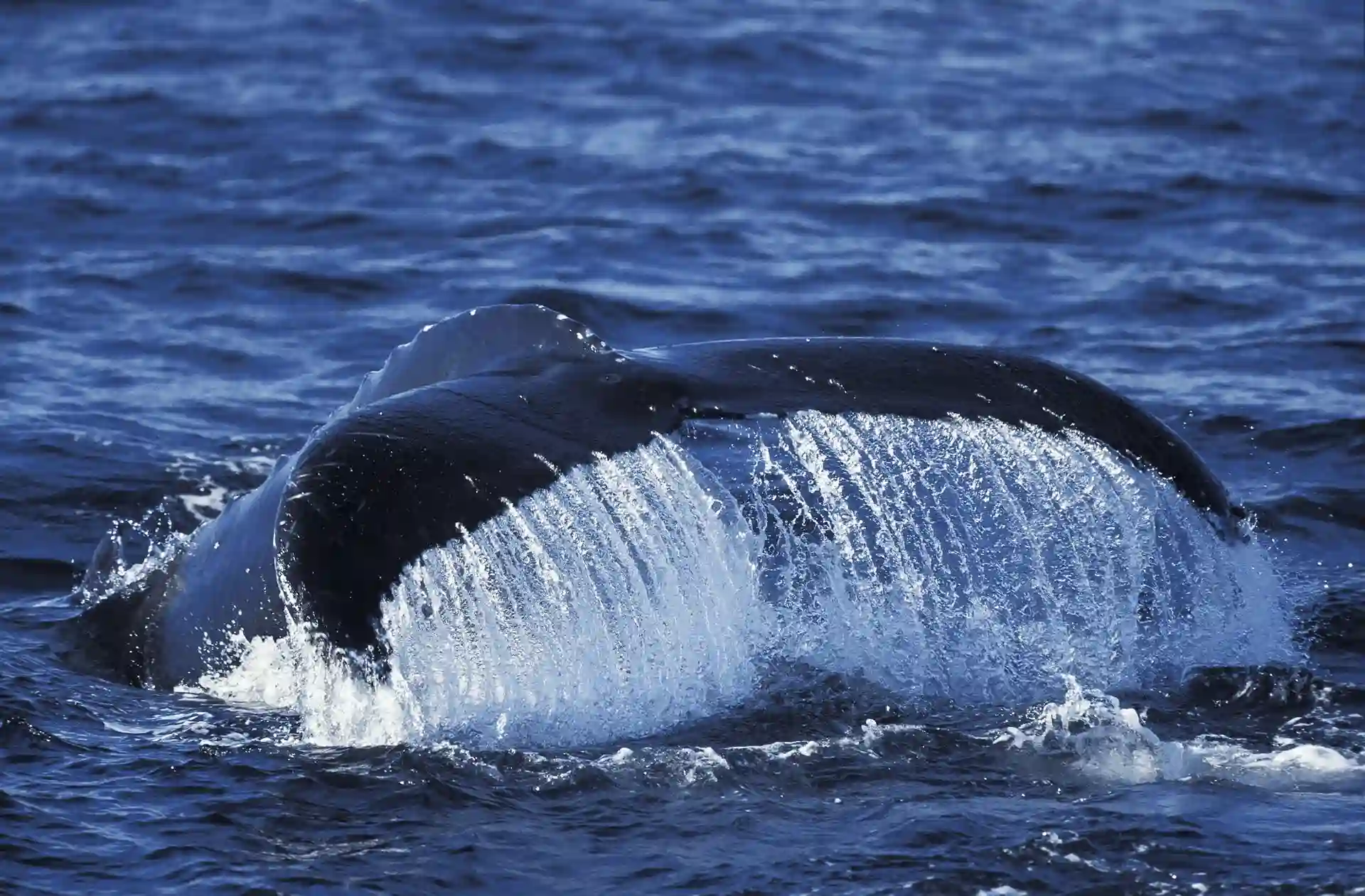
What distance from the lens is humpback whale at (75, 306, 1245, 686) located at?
219 inches

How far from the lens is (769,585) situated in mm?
8219

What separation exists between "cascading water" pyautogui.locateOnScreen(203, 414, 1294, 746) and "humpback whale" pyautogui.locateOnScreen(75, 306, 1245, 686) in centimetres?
6

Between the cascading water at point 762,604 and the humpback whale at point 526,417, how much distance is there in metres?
0.06

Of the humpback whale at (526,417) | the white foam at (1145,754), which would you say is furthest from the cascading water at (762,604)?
the white foam at (1145,754)

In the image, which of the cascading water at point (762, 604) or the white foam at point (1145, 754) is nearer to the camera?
the cascading water at point (762, 604)

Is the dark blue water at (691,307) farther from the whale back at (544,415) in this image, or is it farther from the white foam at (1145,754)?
the whale back at (544,415)

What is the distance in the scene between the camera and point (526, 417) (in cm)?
609

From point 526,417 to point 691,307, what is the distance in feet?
23.4

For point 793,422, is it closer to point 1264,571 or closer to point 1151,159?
point 1264,571

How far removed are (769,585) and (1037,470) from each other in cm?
183

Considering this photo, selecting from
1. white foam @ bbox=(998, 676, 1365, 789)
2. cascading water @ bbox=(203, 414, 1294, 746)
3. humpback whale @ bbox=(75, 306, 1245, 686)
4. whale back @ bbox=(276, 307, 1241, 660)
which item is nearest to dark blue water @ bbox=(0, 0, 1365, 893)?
white foam @ bbox=(998, 676, 1365, 789)

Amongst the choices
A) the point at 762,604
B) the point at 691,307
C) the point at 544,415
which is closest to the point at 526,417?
the point at 544,415

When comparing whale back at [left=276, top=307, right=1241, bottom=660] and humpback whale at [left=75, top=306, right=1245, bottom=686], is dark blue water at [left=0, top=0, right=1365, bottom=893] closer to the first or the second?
humpback whale at [left=75, top=306, right=1245, bottom=686]

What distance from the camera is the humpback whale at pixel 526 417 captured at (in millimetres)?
5555
